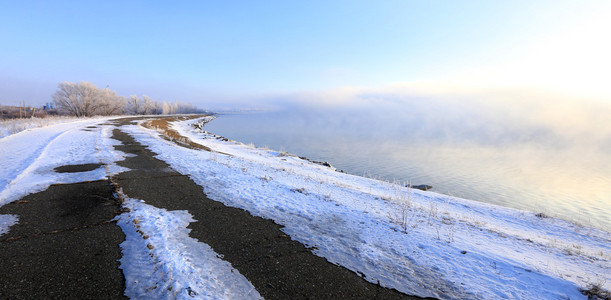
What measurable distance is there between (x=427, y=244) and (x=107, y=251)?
5.99 meters

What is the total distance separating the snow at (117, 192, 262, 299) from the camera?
3.38 metres

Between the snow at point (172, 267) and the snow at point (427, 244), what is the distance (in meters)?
1.73

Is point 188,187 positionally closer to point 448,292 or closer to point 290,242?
point 290,242

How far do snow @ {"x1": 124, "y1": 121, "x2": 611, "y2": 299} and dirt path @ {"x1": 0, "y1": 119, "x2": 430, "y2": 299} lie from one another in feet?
1.60

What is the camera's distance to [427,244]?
5.20 meters

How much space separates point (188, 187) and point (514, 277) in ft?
28.3

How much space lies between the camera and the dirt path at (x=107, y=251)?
11.4ft

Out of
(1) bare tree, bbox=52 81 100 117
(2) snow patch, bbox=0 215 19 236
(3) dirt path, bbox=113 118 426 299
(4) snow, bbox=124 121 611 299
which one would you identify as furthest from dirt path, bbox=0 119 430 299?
(1) bare tree, bbox=52 81 100 117

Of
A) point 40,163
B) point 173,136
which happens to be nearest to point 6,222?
point 40,163

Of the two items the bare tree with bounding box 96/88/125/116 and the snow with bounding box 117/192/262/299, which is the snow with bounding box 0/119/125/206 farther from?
the bare tree with bounding box 96/88/125/116

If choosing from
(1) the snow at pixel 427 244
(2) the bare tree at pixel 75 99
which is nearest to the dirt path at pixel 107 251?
(1) the snow at pixel 427 244

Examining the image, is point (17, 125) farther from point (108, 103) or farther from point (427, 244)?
point (108, 103)

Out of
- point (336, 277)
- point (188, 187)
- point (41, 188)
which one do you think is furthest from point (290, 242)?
point (41, 188)

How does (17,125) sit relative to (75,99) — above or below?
below
